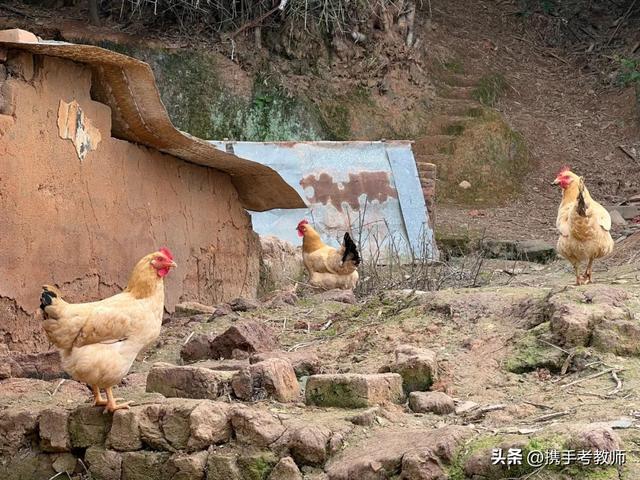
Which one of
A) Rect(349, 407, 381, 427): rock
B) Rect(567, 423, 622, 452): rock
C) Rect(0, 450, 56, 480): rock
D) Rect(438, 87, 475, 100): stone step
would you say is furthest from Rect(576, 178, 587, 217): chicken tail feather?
Rect(438, 87, 475, 100): stone step

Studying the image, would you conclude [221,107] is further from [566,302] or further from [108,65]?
[566,302]

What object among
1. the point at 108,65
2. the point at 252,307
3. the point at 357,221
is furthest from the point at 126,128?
the point at 357,221

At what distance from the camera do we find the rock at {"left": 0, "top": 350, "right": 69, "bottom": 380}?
6312mm

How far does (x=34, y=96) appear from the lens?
685cm

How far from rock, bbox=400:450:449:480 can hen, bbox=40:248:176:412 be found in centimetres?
166

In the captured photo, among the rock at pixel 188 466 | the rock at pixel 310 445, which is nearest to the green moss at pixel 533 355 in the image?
the rock at pixel 310 445

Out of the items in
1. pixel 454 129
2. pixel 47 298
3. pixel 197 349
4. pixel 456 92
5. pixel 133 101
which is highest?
pixel 456 92

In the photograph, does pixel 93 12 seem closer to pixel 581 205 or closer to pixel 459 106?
pixel 459 106

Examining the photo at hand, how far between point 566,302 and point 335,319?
213 cm

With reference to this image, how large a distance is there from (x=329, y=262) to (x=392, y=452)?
6.10m

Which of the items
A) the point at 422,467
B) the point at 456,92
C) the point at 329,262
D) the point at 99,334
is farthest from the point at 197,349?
the point at 456,92

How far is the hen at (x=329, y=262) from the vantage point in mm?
10242

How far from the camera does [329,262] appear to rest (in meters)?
10.5

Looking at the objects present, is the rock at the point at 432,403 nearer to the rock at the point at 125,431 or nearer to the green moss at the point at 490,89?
the rock at the point at 125,431
